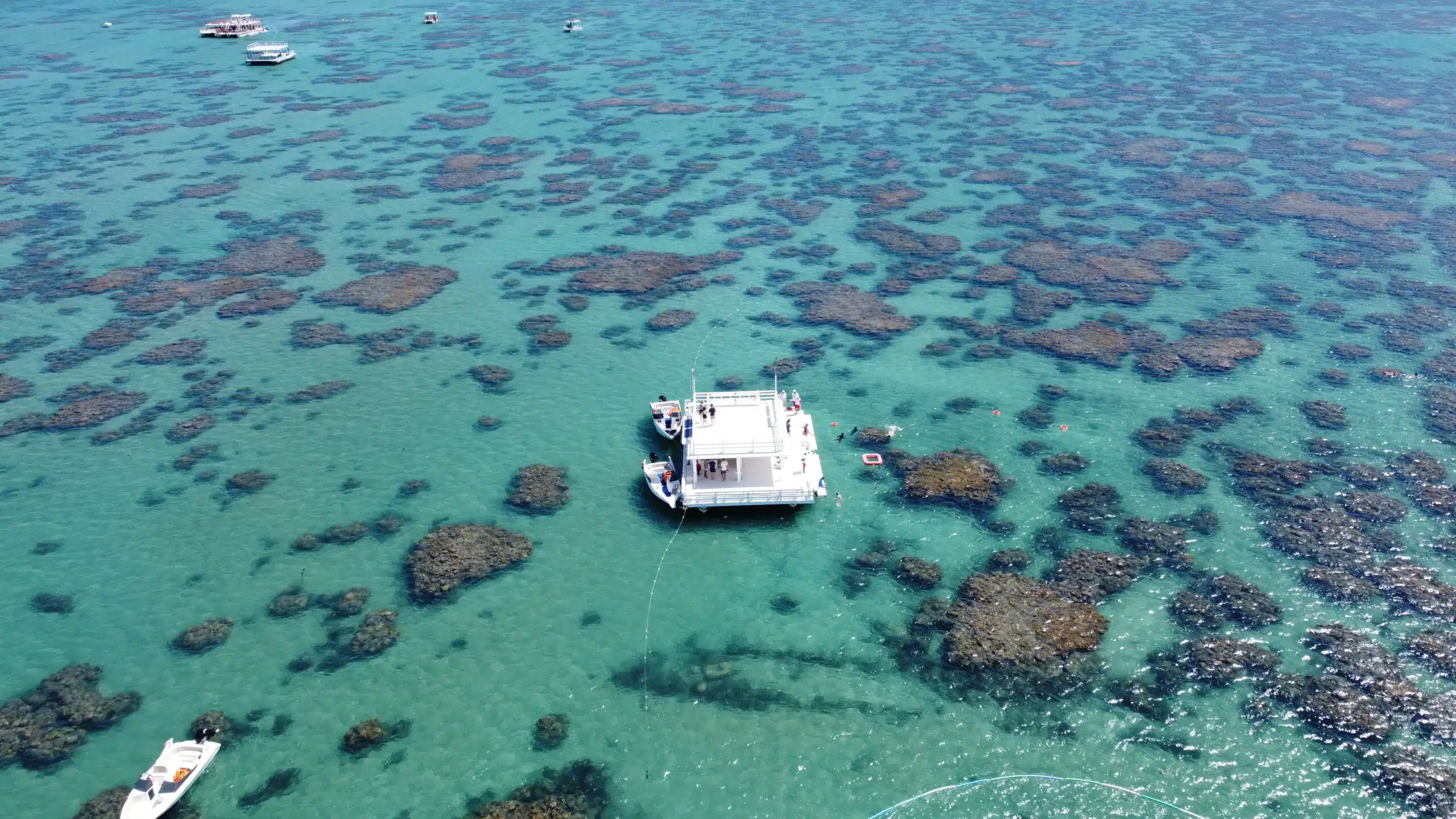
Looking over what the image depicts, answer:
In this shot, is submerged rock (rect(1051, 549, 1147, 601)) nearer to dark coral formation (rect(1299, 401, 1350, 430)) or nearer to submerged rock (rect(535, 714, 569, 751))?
dark coral formation (rect(1299, 401, 1350, 430))

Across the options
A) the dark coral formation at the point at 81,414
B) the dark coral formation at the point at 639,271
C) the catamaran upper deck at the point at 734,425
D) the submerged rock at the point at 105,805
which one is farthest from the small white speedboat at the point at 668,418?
the dark coral formation at the point at 81,414

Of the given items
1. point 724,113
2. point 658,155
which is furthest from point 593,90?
point 658,155

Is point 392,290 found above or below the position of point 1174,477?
below

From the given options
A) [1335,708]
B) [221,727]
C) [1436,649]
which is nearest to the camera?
[1335,708]

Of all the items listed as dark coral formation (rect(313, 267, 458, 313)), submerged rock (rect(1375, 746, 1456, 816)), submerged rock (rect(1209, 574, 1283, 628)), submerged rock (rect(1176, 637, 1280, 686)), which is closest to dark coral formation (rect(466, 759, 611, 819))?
submerged rock (rect(1176, 637, 1280, 686))

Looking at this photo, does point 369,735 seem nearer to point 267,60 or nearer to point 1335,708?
point 1335,708

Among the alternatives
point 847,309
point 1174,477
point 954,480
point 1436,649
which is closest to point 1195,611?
point 1436,649

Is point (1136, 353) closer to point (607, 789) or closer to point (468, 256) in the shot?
point (607, 789)

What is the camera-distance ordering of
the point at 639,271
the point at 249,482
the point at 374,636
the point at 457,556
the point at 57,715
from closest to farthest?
the point at 57,715
the point at 374,636
the point at 457,556
the point at 249,482
the point at 639,271
